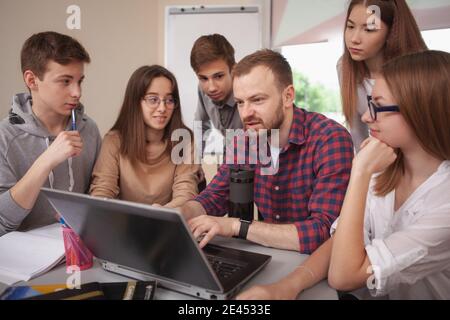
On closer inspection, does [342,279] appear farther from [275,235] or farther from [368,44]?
[368,44]

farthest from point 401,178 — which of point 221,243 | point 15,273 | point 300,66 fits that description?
point 300,66

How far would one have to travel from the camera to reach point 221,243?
A: 110 centimetres

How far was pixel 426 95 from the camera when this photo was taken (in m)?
0.95

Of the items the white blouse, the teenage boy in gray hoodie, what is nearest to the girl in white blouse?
the white blouse

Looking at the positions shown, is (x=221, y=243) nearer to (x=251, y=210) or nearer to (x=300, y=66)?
(x=251, y=210)

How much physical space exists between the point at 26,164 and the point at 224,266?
96cm

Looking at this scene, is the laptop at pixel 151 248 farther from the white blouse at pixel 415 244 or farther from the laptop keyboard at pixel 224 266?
the white blouse at pixel 415 244

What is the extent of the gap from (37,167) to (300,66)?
2.27 meters

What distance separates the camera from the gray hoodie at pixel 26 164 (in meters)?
1.20

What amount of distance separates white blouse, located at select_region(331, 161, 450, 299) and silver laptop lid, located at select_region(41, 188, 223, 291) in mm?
420

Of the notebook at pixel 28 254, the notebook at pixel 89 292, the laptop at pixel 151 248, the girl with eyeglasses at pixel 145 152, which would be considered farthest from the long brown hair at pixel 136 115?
the notebook at pixel 89 292

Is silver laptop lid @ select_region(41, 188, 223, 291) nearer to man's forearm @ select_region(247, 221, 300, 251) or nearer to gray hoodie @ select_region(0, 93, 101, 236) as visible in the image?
man's forearm @ select_region(247, 221, 300, 251)

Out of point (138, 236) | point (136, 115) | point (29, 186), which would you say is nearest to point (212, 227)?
point (138, 236)

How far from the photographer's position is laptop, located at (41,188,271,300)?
665 millimetres
